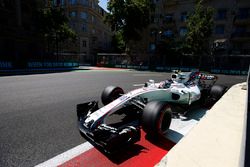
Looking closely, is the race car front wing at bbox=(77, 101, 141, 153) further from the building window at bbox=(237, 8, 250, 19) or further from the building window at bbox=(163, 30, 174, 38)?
the building window at bbox=(237, 8, 250, 19)

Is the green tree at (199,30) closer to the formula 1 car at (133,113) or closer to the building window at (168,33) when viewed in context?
the building window at (168,33)

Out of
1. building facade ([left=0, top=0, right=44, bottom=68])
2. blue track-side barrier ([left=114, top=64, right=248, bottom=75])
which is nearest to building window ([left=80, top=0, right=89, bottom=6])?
building facade ([left=0, top=0, right=44, bottom=68])

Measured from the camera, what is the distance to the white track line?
2093 millimetres

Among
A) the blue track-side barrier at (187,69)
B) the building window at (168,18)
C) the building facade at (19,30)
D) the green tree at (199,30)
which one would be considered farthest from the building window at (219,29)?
the building facade at (19,30)

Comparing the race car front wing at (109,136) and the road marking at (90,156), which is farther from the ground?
the race car front wing at (109,136)

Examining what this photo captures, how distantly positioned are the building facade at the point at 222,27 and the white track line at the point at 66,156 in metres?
24.1

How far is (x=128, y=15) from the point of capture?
27156mm

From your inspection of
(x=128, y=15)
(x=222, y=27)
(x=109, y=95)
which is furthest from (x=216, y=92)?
(x=222, y=27)

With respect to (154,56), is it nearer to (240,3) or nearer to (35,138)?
(240,3)

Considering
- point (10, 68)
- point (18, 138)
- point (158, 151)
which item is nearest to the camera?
point (158, 151)

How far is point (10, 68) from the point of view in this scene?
646 inches

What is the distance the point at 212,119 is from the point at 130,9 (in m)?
27.3

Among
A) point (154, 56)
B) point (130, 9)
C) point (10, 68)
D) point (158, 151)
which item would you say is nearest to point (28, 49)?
point (10, 68)

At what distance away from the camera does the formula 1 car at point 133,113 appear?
88.6 inches
